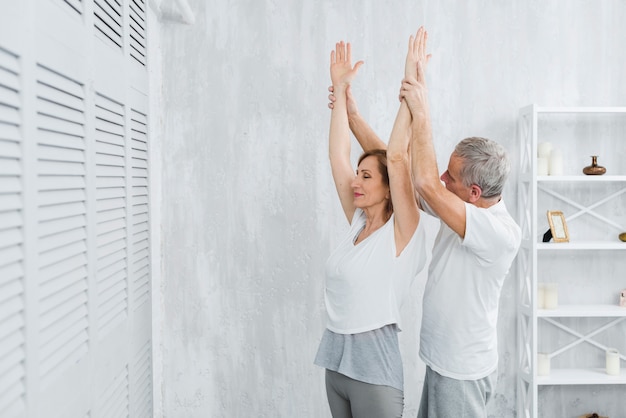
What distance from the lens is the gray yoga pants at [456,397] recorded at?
191 cm

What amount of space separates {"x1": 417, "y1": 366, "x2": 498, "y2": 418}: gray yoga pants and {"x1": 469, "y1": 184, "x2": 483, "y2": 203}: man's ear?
58 cm

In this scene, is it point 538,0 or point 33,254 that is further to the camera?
point 538,0

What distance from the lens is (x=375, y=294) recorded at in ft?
6.17

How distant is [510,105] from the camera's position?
307 cm

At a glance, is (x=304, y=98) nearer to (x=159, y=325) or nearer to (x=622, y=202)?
(x=159, y=325)

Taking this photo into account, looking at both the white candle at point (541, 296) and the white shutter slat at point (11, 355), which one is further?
the white candle at point (541, 296)

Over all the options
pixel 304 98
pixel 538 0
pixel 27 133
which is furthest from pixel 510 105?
pixel 27 133

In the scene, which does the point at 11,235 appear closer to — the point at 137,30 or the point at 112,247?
the point at 112,247

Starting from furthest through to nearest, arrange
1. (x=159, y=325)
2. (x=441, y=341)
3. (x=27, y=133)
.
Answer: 1. (x=159, y=325)
2. (x=441, y=341)
3. (x=27, y=133)

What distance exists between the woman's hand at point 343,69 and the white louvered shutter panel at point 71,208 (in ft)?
2.40

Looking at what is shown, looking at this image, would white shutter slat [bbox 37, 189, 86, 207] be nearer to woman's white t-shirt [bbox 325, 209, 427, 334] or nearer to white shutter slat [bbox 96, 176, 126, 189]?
white shutter slat [bbox 96, 176, 126, 189]

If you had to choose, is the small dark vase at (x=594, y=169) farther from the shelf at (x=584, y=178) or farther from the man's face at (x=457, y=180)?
the man's face at (x=457, y=180)

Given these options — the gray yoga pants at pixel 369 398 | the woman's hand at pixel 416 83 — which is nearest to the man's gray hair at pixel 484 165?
the woman's hand at pixel 416 83

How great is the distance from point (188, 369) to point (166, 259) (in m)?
0.56
